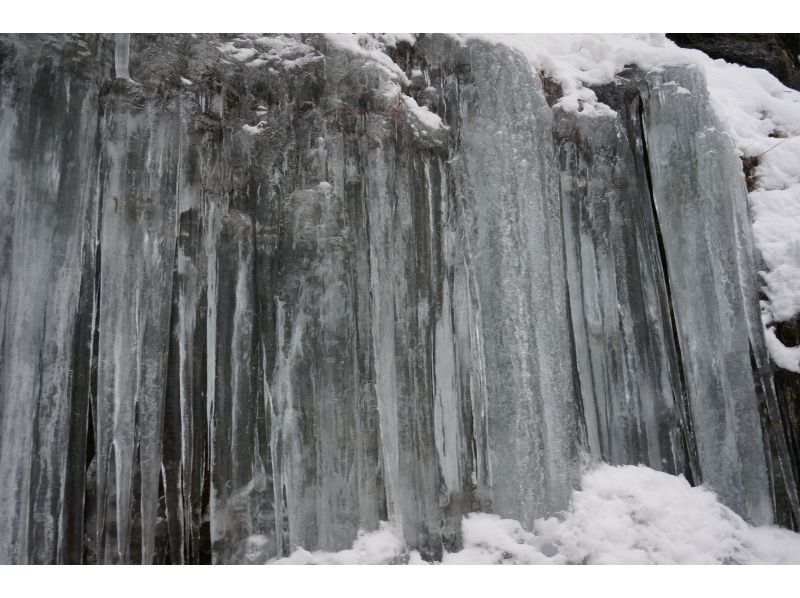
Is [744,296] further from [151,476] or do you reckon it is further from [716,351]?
[151,476]

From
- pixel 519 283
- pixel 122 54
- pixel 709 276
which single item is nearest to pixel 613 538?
pixel 519 283

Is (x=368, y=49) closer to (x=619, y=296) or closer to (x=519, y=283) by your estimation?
(x=519, y=283)

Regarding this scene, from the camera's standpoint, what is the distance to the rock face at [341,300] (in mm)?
4051

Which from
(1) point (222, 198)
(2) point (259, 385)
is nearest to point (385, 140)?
(1) point (222, 198)

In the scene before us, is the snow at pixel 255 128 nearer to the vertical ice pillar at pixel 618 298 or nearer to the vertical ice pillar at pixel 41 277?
the vertical ice pillar at pixel 41 277

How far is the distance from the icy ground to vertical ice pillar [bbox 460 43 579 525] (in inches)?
5.4

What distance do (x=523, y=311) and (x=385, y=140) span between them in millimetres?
1538

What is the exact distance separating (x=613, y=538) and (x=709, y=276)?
196 centimetres

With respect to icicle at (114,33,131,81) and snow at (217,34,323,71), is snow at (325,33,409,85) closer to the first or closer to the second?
snow at (217,34,323,71)

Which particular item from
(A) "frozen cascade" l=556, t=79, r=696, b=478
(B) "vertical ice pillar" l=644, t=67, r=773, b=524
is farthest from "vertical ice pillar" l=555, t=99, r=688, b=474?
(B) "vertical ice pillar" l=644, t=67, r=773, b=524

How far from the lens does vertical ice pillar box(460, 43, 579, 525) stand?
14.3 feet

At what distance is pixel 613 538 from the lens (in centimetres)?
420

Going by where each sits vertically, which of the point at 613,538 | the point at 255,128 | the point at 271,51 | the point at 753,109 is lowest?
the point at 613,538

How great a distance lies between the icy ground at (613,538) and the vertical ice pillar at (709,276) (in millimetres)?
203
